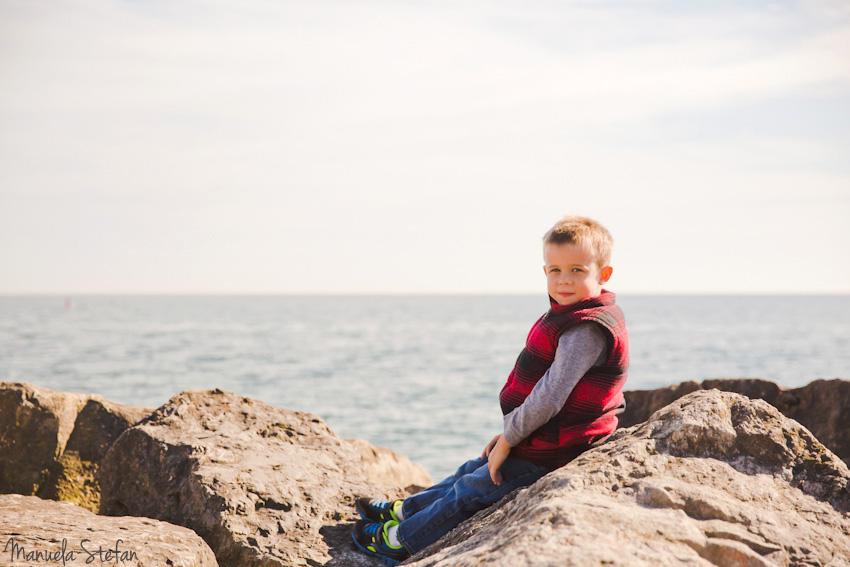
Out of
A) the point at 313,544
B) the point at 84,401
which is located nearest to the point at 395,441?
the point at 84,401

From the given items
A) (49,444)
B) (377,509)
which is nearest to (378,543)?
(377,509)

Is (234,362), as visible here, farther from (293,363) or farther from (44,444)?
(44,444)

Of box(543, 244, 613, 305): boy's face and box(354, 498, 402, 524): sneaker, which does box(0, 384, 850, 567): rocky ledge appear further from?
box(543, 244, 613, 305): boy's face

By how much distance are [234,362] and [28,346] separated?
12.4m

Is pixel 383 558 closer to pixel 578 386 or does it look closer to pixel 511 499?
pixel 511 499

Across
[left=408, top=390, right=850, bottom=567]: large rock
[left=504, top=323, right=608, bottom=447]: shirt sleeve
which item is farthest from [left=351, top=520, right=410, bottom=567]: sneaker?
[left=504, top=323, right=608, bottom=447]: shirt sleeve

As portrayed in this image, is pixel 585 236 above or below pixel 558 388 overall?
above

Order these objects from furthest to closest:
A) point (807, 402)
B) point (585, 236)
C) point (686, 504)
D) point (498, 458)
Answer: point (807, 402)
point (498, 458)
point (585, 236)
point (686, 504)

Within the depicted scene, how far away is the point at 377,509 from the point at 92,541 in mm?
1311

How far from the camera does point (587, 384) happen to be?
290 centimetres

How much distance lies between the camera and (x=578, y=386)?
9.51 feet

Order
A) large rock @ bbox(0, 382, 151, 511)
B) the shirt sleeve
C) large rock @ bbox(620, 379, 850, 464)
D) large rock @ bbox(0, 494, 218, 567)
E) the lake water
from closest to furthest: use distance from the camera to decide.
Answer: large rock @ bbox(0, 494, 218, 567), the shirt sleeve, large rock @ bbox(620, 379, 850, 464), large rock @ bbox(0, 382, 151, 511), the lake water

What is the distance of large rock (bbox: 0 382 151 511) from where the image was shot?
4.68 m

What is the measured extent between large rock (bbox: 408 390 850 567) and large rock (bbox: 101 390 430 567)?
0.83m
